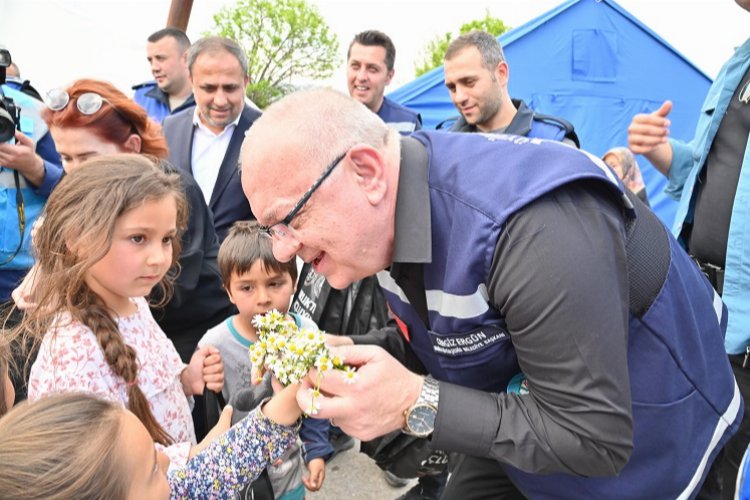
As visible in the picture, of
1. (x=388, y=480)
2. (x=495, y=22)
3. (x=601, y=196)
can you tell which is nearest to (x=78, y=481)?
(x=601, y=196)

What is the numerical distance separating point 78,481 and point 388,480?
97.4 inches

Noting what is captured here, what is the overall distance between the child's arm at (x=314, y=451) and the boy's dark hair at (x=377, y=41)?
3.37 meters

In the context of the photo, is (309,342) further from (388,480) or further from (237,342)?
(388,480)

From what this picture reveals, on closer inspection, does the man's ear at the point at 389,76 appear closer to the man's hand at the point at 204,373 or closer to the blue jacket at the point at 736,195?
the blue jacket at the point at 736,195

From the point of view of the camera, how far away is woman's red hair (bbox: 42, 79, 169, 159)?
2.46m

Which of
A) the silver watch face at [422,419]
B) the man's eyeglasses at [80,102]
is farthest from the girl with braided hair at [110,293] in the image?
the silver watch face at [422,419]

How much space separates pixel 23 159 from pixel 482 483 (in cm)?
247

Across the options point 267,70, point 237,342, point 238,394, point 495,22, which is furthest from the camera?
point 267,70

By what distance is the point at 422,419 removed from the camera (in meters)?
1.44

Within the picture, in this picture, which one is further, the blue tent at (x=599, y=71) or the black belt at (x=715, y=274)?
the blue tent at (x=599, y=71)

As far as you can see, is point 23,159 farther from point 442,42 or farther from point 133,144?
point 442,42

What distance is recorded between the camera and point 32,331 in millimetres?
1874

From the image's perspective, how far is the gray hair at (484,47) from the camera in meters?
4.21

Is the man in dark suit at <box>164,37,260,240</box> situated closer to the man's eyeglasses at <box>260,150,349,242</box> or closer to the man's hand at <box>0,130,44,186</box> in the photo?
the man's hand at <box>0,130,44,186</box>
